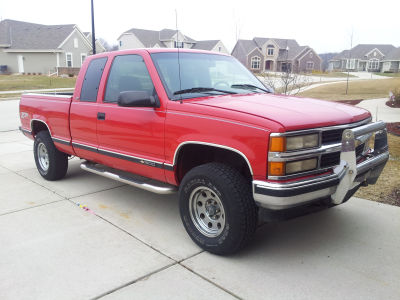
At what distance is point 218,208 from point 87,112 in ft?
7.58

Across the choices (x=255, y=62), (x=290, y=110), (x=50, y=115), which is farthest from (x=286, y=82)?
(x=255, y=62)

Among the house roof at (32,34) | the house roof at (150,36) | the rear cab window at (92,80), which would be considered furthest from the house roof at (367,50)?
the rear cab window at (92,80)

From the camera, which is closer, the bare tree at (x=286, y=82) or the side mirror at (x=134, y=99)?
the side mirror at (x=134, y=99)

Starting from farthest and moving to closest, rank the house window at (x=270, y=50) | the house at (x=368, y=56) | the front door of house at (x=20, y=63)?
1. the house at (x=368, y=56)
2. the house window at (x=270, y=50)
3. the front door of house at (x=20, y=63)

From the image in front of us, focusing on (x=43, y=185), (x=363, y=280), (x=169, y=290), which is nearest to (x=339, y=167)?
(x=363, y=280)

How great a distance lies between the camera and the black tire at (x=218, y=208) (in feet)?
10.9

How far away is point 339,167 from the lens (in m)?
3.30

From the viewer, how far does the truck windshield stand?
13.4 ft

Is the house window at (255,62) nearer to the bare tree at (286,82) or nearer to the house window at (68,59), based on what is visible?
the house window at (68,59)

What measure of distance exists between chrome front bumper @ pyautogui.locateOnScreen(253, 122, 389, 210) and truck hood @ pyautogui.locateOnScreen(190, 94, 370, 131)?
0.21 m

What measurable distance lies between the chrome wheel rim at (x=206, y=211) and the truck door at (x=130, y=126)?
1.65ft

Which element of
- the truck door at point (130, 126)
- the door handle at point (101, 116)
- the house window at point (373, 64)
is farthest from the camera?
the house window at point (373, 64)

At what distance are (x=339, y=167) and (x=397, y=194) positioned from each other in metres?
2.40

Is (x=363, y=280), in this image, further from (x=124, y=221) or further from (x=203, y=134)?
(x=124, y=221)
